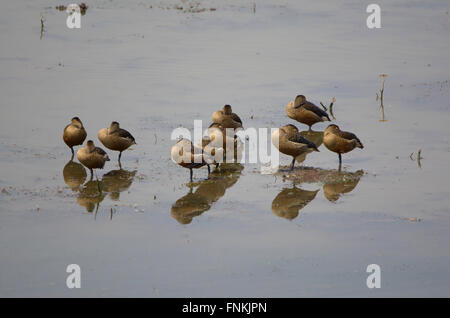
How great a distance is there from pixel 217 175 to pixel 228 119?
2.81 metres

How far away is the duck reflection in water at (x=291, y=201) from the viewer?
12781 millimetres

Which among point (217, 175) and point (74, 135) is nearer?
point (217, 175)

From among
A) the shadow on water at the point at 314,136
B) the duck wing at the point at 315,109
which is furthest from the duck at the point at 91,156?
the duck wing at the point at 315,109

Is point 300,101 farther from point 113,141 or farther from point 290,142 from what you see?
point 113,141

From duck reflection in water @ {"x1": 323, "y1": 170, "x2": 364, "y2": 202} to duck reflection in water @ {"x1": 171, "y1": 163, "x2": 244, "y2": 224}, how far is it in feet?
6.10

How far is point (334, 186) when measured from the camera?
14.3 meters

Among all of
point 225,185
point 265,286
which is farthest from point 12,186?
point 265,286

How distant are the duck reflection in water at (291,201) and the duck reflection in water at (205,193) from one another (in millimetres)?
1110

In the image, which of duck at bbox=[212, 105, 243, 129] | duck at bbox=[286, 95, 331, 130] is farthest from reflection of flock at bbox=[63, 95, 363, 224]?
duck at bbox=[286, 95, 331, 130]

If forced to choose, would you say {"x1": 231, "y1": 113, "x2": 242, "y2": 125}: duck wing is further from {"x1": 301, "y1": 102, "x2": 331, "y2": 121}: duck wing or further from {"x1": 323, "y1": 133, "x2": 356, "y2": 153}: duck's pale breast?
{"x1": 323, "y1": 133, "x2": 356, "y2": 153}: duck's pale breast

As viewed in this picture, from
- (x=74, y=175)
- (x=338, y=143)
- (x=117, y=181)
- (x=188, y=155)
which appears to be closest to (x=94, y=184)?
(x=117, y=181)

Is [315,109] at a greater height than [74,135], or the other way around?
[315,109]

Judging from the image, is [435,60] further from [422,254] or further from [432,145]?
[422,254]

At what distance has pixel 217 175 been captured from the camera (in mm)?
14969
